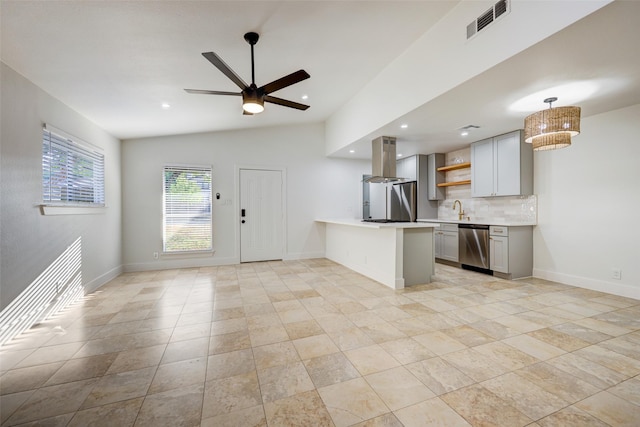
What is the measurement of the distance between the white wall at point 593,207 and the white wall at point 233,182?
12.0 feet

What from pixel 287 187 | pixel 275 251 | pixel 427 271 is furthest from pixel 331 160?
pixel 427 271

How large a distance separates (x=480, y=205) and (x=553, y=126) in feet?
9.49

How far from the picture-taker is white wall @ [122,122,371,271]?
5.19 m

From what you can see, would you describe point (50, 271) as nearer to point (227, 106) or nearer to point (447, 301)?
point (227, 106)

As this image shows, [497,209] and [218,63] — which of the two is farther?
[497,209]

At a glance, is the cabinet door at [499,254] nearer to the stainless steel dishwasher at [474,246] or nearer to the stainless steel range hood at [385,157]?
the stainless steel dishwasher at [474,246]

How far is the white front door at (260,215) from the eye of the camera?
5.90 m

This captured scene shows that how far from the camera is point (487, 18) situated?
240cm

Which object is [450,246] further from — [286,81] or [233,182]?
[233,182]

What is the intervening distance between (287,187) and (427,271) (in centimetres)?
347

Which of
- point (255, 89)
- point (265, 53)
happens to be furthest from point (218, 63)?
point (265, 53)

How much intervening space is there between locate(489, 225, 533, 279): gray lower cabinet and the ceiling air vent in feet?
10.2

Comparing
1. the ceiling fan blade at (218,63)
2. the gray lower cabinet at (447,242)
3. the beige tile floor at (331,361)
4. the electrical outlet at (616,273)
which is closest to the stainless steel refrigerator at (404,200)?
the gray lower cabinet at (447,242)

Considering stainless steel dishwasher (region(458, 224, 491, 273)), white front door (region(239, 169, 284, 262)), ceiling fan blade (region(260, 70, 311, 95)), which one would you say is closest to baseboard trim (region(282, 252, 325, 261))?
white front door (region(239, 169, 284, 262))
